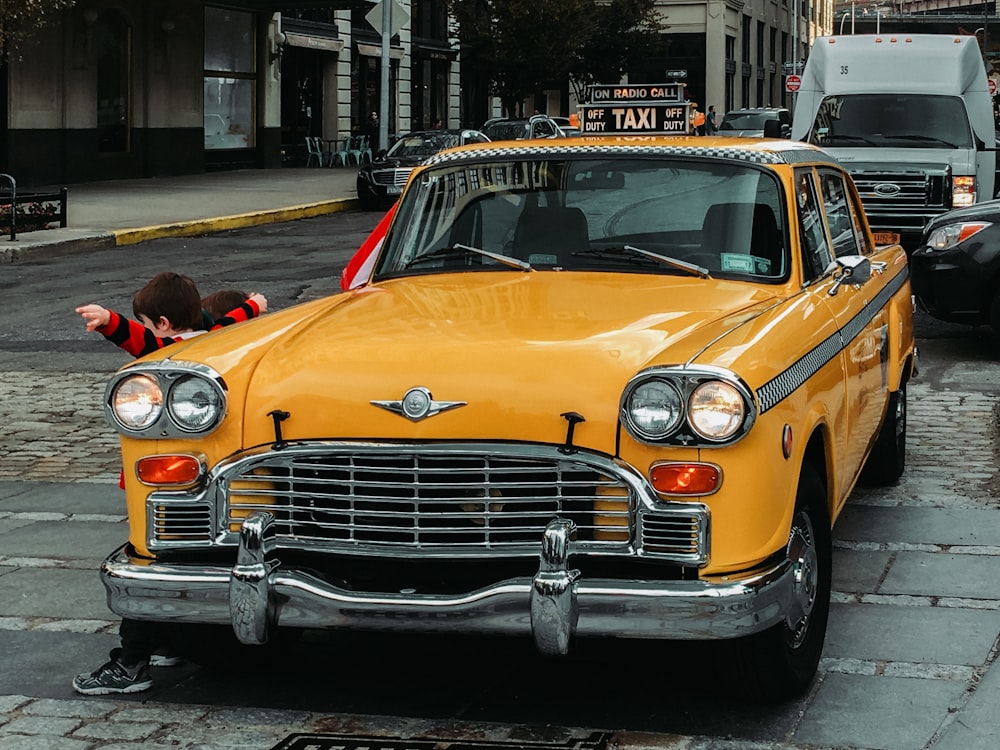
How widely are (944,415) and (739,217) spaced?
4523mm

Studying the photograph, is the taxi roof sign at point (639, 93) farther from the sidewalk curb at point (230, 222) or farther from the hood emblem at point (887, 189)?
the sidewalk curb at point (230, 222)

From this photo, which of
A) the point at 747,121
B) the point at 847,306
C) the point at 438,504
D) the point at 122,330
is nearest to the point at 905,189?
the point at 847,306

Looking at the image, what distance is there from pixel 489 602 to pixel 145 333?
7.02ft

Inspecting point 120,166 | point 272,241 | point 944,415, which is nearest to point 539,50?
point 120,166

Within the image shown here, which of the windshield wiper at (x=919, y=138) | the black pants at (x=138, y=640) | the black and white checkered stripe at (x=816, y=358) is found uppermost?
the windshield wiper at (x=919, y=138)

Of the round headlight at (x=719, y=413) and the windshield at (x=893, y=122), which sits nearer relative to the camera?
the round headlight at (x=719, y=413)

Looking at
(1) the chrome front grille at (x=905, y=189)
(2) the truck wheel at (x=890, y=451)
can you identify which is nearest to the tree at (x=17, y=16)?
(1) the chrome front grille at (x=905, y=189)

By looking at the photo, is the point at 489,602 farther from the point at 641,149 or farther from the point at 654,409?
the point at 641,149

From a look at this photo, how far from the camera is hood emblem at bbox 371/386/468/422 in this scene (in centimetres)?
445

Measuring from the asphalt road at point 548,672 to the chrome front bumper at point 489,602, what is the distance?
0.40m

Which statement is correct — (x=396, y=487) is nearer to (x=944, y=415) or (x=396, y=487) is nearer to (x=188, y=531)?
(x=188, y=531)

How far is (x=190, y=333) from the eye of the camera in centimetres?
596

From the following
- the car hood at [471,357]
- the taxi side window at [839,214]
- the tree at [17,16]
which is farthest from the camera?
the tree at [17,16]

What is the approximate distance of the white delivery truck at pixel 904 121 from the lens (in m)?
18.0
